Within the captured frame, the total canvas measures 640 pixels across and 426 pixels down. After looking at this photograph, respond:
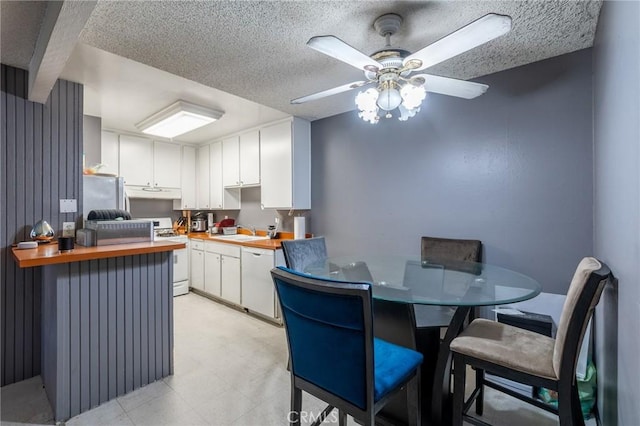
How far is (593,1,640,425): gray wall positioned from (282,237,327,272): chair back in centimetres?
181

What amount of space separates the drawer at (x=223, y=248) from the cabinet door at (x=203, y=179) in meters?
0.91

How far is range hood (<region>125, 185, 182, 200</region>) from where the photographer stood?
4176mm

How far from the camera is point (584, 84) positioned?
204 centimetres

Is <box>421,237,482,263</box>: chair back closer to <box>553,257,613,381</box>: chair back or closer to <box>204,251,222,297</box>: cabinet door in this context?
<box>553,257,613,381</box>: chair back

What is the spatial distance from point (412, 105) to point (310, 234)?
2391mm

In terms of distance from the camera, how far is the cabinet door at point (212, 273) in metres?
3.97

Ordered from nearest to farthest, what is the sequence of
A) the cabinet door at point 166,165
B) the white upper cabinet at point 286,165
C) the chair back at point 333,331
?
the chair back at point 333,331 → the white upper cabinet at point 286,165 → the cabinet door at point 166,165

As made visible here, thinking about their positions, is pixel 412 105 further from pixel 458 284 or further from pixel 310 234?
pixel 310 234

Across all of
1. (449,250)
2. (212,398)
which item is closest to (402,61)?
(449,250)

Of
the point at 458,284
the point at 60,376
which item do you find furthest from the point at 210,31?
the point at 60,376

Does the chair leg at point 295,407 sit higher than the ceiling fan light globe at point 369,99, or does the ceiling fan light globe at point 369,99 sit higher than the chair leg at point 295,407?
the ceiling fan light globe at point 369,99

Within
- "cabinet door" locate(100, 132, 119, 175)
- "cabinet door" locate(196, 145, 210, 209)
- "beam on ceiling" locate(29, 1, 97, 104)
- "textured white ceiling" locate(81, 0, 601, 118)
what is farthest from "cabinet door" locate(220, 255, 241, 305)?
"beam on ceiling" locate(29, 1, 97, 104)

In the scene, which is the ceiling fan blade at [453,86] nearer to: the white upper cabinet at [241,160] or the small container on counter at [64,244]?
the small container on counter at [64,244]

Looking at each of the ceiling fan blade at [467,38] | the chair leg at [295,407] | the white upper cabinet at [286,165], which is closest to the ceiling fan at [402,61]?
the ceiling fan blade at [467,38]
